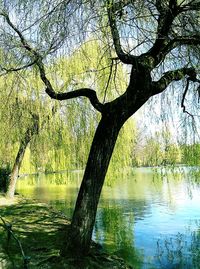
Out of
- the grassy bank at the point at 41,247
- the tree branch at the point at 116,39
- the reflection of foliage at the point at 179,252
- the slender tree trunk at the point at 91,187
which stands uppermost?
the tree branch at the point at 116,39

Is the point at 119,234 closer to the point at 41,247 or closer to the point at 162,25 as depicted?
the point at 41,247

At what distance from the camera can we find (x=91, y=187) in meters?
5.21

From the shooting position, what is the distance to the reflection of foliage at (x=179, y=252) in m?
6.45

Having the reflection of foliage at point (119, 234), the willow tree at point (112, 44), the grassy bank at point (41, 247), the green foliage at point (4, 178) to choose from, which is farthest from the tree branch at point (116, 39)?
the green foliage at point (4, 178)

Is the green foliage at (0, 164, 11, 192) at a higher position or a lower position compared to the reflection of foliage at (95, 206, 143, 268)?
higher

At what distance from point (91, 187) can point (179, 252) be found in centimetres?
279

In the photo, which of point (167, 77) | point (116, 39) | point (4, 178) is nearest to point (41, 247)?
point (167, 77)

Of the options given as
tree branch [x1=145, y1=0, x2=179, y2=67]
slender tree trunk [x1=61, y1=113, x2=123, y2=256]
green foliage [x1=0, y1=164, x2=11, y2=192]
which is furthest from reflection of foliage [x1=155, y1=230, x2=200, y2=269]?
green foliage [x1=0, y1=164, x2=11, y2=192]

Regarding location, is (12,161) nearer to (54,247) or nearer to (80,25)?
(54,247)

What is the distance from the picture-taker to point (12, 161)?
13.3m

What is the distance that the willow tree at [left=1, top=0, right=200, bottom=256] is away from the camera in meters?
4.14

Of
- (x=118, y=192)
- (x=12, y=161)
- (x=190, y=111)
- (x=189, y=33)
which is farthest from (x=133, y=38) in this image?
(x=118, y=192)

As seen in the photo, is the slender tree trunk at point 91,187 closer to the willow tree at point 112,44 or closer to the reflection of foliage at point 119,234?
the willow tree at point 112,44

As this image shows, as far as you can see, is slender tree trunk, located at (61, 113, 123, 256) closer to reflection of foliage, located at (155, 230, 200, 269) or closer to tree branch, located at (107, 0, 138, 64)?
tree branch, located at (107, 0, 138, 64)
